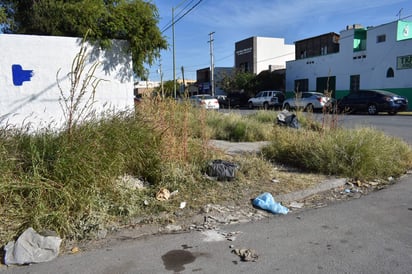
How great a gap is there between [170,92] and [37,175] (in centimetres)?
363

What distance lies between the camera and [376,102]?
1997 cm

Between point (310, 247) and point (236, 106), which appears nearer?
point (310, 247)

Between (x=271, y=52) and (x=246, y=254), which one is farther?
(x=271, y=52)

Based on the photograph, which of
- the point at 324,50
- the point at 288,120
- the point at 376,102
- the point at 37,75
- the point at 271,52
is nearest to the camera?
the point at 37,75

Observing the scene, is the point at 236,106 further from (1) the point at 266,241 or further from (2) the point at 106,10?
(1) the point at 266,241

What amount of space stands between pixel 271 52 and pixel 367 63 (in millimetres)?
20987

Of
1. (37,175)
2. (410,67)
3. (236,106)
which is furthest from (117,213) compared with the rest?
(236,106)

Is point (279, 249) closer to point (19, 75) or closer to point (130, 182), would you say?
point (130, 182)

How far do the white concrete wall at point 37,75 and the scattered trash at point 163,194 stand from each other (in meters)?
2.88

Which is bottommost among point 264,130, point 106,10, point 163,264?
point 163,264

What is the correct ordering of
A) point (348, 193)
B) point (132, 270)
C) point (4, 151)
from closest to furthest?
point (132, 270)
point (4, 151)
point (348, 193)

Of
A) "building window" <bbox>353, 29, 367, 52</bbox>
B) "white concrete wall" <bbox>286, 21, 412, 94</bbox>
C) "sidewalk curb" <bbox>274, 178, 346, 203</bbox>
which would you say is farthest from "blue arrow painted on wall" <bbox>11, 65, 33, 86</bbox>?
"building window" <bbox>353, 29, 367, 52</bbox>

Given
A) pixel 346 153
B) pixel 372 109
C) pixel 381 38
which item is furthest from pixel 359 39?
pixel 346 153

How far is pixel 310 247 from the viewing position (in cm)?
354
